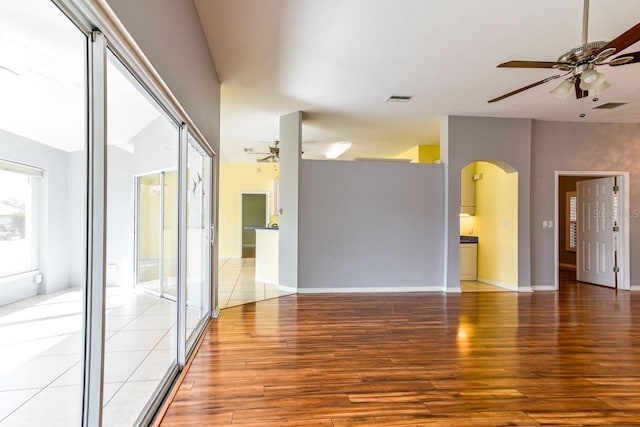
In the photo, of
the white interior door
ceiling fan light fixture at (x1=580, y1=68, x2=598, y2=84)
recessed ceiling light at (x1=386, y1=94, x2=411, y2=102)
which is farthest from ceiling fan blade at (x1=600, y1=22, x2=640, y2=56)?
the white interior door

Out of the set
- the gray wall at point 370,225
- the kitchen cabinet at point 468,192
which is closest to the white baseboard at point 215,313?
the gray wall at point 370,225

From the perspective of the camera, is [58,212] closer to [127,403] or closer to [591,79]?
[127,403]

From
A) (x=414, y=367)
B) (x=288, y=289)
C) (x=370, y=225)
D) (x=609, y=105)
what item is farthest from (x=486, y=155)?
(x=414, y=367)

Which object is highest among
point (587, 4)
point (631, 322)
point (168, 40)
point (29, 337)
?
point (587, 4)

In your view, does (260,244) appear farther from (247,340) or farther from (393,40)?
(393,40)

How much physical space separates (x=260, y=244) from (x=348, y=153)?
12.5ft

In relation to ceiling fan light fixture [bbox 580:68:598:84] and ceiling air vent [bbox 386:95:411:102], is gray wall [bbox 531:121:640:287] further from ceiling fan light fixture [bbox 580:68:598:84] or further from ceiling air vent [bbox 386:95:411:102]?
ceiling fan light fixture [bbox 580:68:598:84]

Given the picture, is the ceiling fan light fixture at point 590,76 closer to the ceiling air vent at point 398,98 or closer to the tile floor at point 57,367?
the ceiling air vent at point 398,98

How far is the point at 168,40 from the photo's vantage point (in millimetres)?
2006

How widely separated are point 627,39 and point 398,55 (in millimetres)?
1840

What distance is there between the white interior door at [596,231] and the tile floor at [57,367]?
7146 mm

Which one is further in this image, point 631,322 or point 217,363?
point 631,322

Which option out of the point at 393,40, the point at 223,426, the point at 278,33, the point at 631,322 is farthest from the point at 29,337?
the point at 631,322

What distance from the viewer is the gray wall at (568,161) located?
5.77m
